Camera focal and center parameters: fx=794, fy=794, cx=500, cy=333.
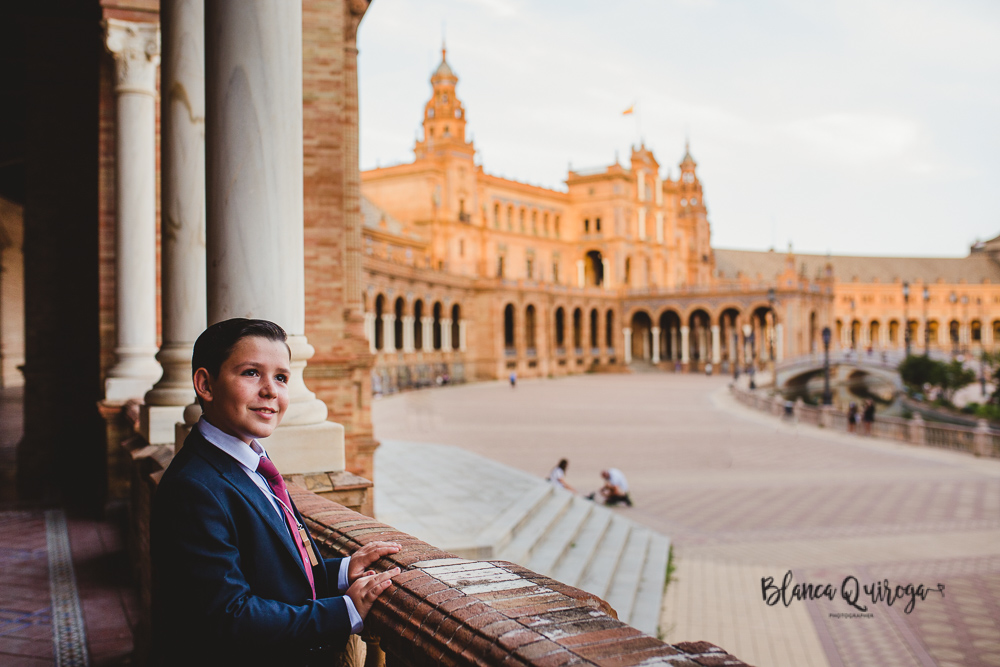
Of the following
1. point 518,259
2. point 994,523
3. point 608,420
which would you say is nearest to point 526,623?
point 994,523

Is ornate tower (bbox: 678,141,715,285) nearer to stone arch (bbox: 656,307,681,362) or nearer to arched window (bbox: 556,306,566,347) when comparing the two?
stone arch (bbox: 656,307,681,362)

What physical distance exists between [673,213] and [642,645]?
8510 centimetres

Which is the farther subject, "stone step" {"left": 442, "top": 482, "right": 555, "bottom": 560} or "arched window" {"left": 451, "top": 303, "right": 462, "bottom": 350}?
"arched window" {"left": 451, "top": 303, "right": 462, "bottom": 350}

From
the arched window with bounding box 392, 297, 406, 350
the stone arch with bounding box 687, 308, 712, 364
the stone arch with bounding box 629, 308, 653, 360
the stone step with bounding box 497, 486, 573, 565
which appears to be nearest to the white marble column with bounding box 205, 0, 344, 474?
the stone step with bounding box 497, 486, 573, 565

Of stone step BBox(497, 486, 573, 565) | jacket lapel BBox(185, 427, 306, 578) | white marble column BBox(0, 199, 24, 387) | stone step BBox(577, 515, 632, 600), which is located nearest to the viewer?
jacket lapel BBox(185, 427, 306, 578)

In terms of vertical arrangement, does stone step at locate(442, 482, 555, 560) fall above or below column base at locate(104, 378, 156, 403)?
below

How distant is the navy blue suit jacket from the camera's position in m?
1.79

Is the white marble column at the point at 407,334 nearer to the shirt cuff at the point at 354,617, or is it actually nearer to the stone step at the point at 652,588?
the stone step at the point at 652,588

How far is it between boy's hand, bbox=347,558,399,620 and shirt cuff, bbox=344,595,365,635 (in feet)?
0.07

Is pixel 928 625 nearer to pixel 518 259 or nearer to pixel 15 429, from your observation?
pixel 15 429

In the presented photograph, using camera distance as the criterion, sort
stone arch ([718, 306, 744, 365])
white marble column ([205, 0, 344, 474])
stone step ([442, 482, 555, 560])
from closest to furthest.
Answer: white marble column ([205, 0, 344, 474]) → stone step ([442, 482, 555, 560]) → stone arch ([718, 306, 744, 365])

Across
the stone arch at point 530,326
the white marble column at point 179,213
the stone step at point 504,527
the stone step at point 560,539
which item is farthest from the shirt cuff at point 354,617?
the stone arch at point 530,326

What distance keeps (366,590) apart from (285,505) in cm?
31

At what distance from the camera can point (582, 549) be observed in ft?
34.3
